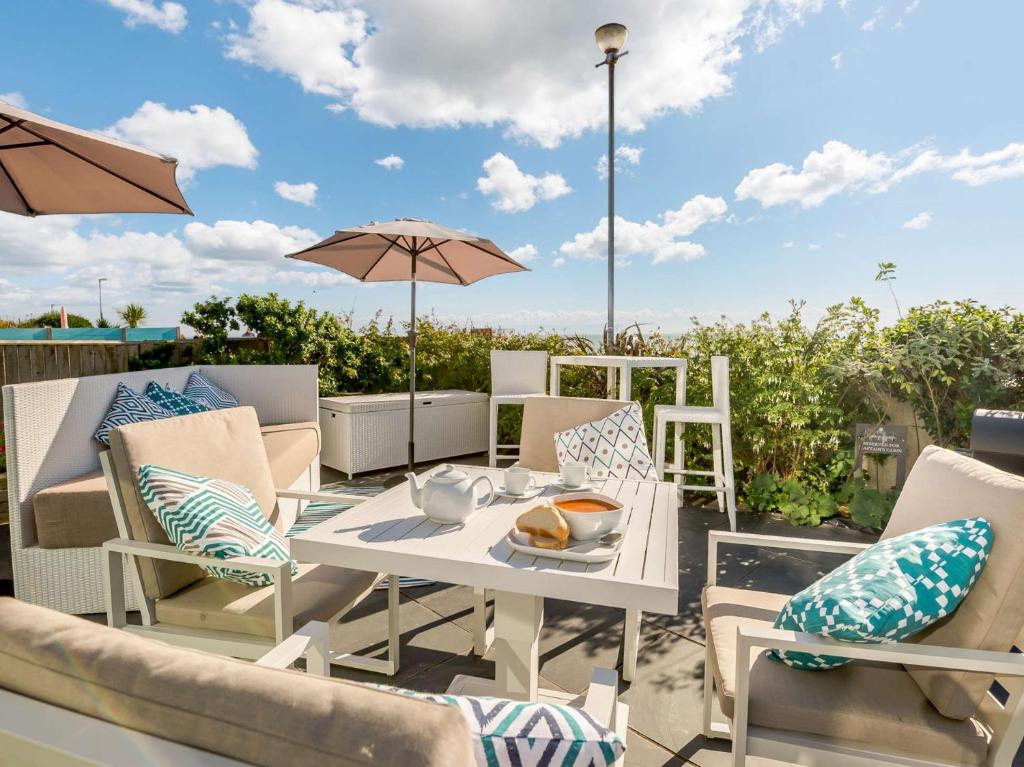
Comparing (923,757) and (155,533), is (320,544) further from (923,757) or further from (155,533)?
(923,757)

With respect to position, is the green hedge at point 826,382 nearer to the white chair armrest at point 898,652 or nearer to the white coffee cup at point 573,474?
the white coffee cup at point 573,474

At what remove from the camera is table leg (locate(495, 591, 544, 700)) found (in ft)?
4.65

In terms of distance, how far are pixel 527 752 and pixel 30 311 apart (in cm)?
2201

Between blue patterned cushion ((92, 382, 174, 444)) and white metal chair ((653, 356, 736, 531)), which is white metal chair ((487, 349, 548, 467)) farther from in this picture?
blue patterned cushion ((92, 382, 174, 444))

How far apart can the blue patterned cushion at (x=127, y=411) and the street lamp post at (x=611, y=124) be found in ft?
12.1

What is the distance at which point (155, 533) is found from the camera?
1.61 m

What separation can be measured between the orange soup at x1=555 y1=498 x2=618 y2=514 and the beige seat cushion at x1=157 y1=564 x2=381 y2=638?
2.61 ft

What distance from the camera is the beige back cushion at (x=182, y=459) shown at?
159 cm

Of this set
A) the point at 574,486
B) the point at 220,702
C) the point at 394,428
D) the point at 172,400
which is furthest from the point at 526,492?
the point at 394,428

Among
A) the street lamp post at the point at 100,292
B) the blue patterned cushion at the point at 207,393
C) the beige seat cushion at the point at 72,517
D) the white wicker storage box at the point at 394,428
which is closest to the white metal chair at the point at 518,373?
the white wicker storage box at the point at 394,428

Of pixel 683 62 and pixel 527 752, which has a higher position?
pixel 683 62

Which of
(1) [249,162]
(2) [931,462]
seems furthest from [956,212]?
(1) [249,162]

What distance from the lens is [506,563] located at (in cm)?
130

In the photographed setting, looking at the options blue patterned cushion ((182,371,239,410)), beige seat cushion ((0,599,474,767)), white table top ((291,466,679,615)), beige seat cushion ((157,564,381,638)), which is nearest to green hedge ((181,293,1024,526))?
blue patterned cushion ((182,371,239,410))
